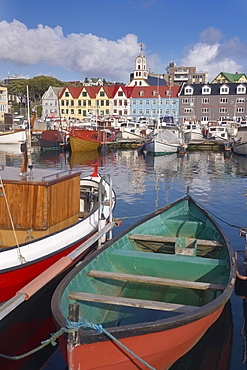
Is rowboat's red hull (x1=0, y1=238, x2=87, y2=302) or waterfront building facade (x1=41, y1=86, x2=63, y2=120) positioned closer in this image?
rowboat's red hull (x1=0, y1=238, x2=87, y2=302)

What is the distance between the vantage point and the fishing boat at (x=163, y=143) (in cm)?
5151

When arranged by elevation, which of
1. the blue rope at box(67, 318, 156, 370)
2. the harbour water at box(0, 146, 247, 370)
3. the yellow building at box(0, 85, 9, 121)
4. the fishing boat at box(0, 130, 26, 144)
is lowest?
the harbour water at box(0, 146, 247, 370)

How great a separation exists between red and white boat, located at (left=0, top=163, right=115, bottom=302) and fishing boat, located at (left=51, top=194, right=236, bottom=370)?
1823 mm

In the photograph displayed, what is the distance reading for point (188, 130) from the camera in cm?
6906

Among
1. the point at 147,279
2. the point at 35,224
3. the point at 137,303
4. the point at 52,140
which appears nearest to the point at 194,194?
the point at 35,224

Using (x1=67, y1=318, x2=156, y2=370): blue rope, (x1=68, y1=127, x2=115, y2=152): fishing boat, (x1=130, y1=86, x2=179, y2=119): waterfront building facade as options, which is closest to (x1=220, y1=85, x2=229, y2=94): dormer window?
(x1=130, y1=86, x2=179, y2=119): waterfront building facade

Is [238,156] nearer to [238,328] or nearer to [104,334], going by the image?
[238,328]

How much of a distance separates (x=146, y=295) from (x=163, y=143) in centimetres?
4374

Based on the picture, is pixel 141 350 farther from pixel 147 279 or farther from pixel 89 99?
pixel 89 99

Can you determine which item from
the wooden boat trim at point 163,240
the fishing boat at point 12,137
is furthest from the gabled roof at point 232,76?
the wooden boat trim at point 163,240

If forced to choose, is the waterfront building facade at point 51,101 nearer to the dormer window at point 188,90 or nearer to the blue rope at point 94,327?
the dormer window at point 188,90

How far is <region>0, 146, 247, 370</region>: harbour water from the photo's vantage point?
27.3 ft

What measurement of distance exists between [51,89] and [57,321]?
9910 cm

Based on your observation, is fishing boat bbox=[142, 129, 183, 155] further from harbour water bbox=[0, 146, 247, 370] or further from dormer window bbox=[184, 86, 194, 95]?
dormer window bbox=[184, 86, 194, 95]
